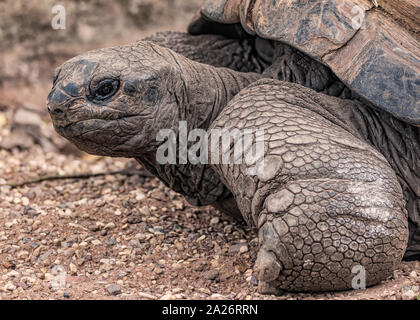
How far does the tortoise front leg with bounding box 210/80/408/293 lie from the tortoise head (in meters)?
0.47

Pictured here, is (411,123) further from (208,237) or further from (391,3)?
(208,237)

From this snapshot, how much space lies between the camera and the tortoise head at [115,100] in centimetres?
286

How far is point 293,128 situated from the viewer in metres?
2.76

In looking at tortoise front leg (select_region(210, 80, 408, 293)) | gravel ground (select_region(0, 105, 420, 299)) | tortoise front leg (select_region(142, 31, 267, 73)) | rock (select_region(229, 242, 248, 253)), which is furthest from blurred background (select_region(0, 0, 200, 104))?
tortoise front leg (select_region(210, 80, 408, 293))

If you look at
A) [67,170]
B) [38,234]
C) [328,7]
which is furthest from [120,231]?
[328,7]

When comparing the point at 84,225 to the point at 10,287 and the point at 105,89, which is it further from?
the point at 105,89

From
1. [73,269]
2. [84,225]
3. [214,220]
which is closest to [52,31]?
[84,225]

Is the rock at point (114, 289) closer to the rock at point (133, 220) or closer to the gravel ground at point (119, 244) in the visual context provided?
the gravel ground at point (119, 244)

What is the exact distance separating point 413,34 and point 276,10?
67 centimetres

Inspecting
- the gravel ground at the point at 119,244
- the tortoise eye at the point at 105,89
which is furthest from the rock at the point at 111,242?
the tortoise eye at the point at 105,89

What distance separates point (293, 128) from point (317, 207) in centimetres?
41

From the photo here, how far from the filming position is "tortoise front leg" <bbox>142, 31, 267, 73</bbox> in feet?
12.9

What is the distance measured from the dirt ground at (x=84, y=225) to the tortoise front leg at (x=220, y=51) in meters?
0.92

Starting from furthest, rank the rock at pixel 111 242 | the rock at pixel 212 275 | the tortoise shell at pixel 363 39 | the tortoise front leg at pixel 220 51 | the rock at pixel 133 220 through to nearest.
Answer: the tortoise front leg at pixel 220 51 → the rock at pixel 133 220 → the rock at pixel 111 242 → the rock at pixel 212 275 → the tortoise shell at pixel 363 39
